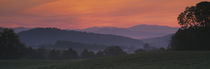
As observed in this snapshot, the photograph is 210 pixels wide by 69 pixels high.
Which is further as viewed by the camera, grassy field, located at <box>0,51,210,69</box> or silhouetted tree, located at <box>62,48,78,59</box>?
silhouetted tree, located at <box>62,48,78,59</box>

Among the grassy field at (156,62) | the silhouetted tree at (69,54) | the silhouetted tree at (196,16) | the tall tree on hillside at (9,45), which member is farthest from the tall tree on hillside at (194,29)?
the silhouetted tree at (69,54)

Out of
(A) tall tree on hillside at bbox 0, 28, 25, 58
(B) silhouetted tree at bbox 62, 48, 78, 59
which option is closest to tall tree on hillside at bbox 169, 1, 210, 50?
(A) tall tree on hillside at bbox 0, 28, 25, 58

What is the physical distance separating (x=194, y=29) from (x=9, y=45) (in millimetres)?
42259

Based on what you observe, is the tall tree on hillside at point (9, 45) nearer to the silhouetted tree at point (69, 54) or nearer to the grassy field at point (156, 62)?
the silhouetted tree at point (69, 54)

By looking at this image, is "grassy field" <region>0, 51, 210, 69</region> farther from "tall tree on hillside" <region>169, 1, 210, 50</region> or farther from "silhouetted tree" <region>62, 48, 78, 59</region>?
"silhouetted tree" <region>62, 48, 78, 59</region>

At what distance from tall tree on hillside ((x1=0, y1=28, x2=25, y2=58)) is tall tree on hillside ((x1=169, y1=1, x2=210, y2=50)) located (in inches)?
1491

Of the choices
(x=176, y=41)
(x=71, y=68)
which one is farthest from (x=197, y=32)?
(x=71, y=68)

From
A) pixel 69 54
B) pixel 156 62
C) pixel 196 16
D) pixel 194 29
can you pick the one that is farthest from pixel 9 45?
pixel 156 62

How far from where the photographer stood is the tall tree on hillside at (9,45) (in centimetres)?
5847

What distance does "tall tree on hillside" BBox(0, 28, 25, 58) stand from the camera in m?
58.5

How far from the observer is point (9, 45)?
59031mm

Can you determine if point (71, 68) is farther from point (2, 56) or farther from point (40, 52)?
point (40, 52)

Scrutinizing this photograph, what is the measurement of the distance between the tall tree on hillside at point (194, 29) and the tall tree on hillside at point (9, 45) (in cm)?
3786

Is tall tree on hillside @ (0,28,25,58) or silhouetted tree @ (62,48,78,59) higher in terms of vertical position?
tall tree on hillside @ (0,28,25,58)
